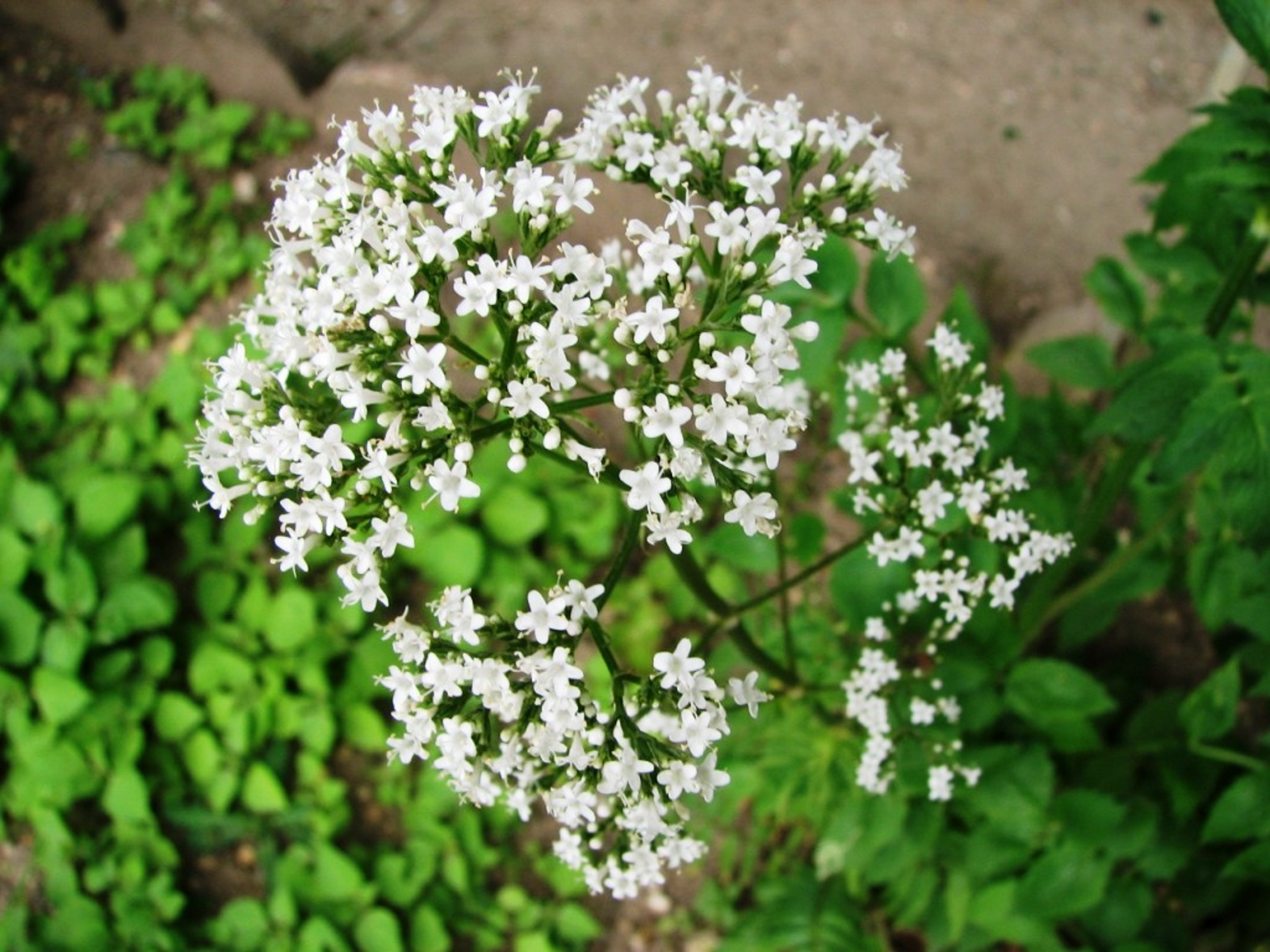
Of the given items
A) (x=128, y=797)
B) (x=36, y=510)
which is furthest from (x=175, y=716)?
(x=36, y=510)

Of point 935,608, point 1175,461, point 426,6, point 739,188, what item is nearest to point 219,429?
point 739,188

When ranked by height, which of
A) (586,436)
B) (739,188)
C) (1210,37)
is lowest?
(739,188)

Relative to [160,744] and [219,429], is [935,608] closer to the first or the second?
[219,429]

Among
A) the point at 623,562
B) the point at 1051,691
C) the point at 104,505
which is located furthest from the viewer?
the point at 104,505

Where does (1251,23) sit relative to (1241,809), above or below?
above

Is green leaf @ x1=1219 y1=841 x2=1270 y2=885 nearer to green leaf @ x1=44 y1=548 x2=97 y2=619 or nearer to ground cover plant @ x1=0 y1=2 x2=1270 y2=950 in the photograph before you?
ground cover plant @ x1=0 y1=2 x2=1270 y2=950

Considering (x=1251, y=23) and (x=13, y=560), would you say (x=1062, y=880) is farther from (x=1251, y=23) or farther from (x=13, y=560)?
(x=13, y=560)
